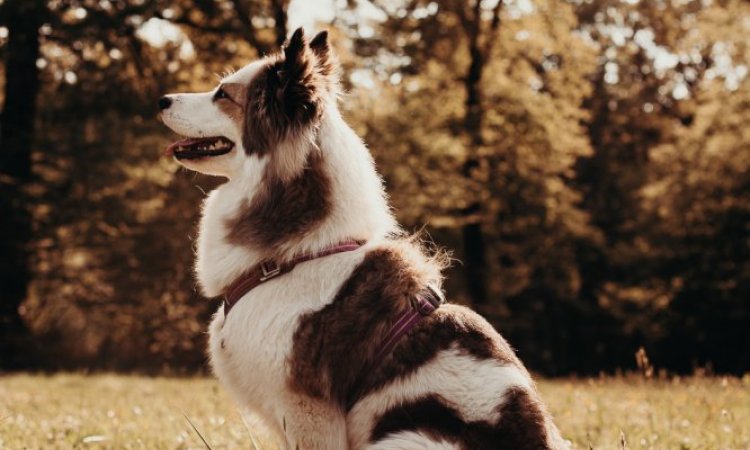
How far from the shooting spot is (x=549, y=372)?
23500mm

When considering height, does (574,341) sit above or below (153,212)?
below

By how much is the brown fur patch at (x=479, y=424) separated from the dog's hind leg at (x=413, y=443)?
2cm

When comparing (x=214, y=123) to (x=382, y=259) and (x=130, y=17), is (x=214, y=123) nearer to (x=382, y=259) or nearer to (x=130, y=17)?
(x=382, y=259)

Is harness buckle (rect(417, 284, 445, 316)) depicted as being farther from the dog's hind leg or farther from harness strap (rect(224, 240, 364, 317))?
the dog's hind leg

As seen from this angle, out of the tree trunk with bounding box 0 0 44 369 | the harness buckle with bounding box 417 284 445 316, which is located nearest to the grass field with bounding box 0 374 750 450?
the harness buckle with bounding box 417 284 445 316

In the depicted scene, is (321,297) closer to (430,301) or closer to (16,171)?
(430,301)

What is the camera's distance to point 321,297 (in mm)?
3764

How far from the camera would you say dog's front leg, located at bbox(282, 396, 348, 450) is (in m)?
3.60

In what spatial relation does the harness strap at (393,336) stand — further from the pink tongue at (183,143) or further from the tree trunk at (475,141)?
the tree trunk at (475,141)

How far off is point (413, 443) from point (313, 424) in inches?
20.8

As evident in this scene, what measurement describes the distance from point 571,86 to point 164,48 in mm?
12995

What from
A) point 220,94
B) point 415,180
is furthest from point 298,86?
point 415,180

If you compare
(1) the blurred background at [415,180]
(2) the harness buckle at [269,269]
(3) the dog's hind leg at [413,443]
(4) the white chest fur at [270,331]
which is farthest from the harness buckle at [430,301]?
(1) the blurred background at [415,180]

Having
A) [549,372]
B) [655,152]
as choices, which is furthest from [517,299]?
[655,152]
